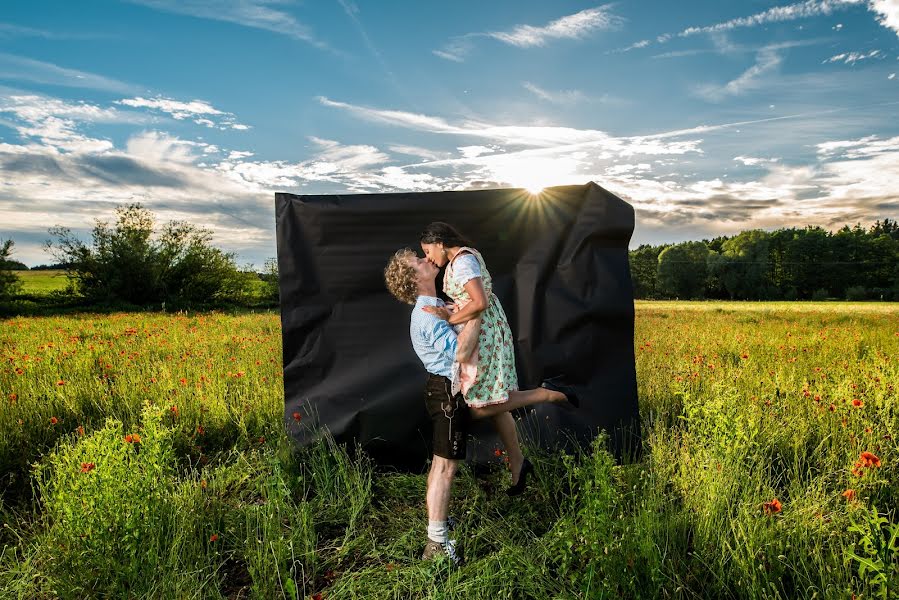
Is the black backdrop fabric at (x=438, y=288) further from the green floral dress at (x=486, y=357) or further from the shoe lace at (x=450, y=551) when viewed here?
the shoe lace at (x=450, y=551)

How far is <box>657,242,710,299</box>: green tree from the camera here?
62500mm

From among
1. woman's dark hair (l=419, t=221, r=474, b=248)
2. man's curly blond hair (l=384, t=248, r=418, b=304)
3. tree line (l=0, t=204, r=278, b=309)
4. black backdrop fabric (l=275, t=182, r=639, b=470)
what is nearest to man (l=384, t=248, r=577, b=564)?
man's curly blond hair (l=384, t=248, r=418, b=304)

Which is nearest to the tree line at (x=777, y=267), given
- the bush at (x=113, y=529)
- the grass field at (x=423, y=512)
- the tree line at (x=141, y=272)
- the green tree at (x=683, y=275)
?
the green tree at (x=683, y=275)

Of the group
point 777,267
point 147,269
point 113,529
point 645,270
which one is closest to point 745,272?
point 777,267

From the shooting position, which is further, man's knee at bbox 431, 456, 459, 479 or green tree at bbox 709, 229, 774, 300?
green tree at bbox 709, 229, 774, 300

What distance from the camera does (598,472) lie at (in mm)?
2807

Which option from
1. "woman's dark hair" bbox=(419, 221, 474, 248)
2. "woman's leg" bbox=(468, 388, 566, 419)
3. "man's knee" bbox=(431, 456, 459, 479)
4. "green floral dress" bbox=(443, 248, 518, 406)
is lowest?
"man's knee" bbox=(431, 456, 459, 479)

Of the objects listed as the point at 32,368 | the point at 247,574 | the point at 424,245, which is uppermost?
the point at 424,245

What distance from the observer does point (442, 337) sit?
3.21 metres

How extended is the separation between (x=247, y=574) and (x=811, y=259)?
70674mm

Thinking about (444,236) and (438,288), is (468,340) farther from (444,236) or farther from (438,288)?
(438,288)

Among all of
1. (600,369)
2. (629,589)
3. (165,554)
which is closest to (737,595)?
(629,589)

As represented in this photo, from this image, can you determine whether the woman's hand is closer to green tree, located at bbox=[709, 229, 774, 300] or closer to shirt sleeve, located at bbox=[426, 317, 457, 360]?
shirt sleeve, located at bbox=[426, 317, 457, 360]

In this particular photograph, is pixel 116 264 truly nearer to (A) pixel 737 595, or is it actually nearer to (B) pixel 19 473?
(B) pixel 19 473
